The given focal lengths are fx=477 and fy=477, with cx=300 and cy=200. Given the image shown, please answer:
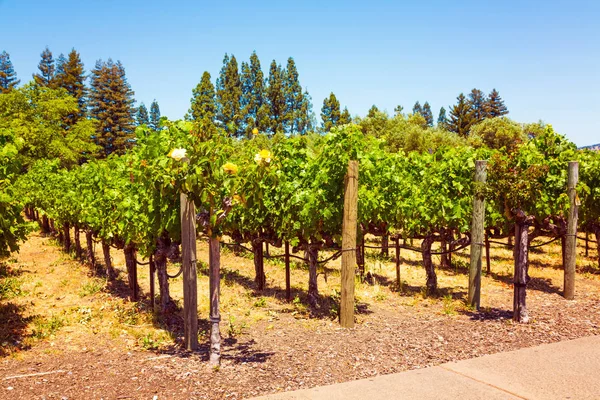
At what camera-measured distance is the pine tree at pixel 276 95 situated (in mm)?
64125

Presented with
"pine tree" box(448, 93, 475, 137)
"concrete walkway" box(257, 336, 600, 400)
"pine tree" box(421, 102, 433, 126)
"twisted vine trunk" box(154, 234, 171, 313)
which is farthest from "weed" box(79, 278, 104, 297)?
"pine tree" box(421, 102, 433, 126)

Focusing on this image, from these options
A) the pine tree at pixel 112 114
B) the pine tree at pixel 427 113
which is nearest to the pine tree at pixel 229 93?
the pine tree at pixel 112 114

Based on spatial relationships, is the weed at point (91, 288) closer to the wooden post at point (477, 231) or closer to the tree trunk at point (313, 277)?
the tree trunk at point (313, 277)

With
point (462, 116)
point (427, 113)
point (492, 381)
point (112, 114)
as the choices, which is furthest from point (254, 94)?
point (427, 113)

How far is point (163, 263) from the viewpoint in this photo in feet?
29.5

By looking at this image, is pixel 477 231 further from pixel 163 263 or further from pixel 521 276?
pixel 163 263

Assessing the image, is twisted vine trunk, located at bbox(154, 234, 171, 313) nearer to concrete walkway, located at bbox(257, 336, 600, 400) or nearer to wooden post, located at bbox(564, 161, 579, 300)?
concrete walkway, located at bbox(257, 336, 600, 400)

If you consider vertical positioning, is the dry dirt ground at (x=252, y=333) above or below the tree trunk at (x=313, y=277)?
below

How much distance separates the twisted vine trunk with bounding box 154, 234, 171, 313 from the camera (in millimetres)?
8688

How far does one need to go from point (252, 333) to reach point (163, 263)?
230 cm

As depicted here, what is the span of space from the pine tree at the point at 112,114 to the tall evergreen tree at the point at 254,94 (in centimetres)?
1501

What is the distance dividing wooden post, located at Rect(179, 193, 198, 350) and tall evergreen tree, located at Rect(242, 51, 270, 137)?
5489cm

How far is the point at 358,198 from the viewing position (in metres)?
8.79

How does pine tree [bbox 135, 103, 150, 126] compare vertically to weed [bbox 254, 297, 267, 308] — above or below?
above
